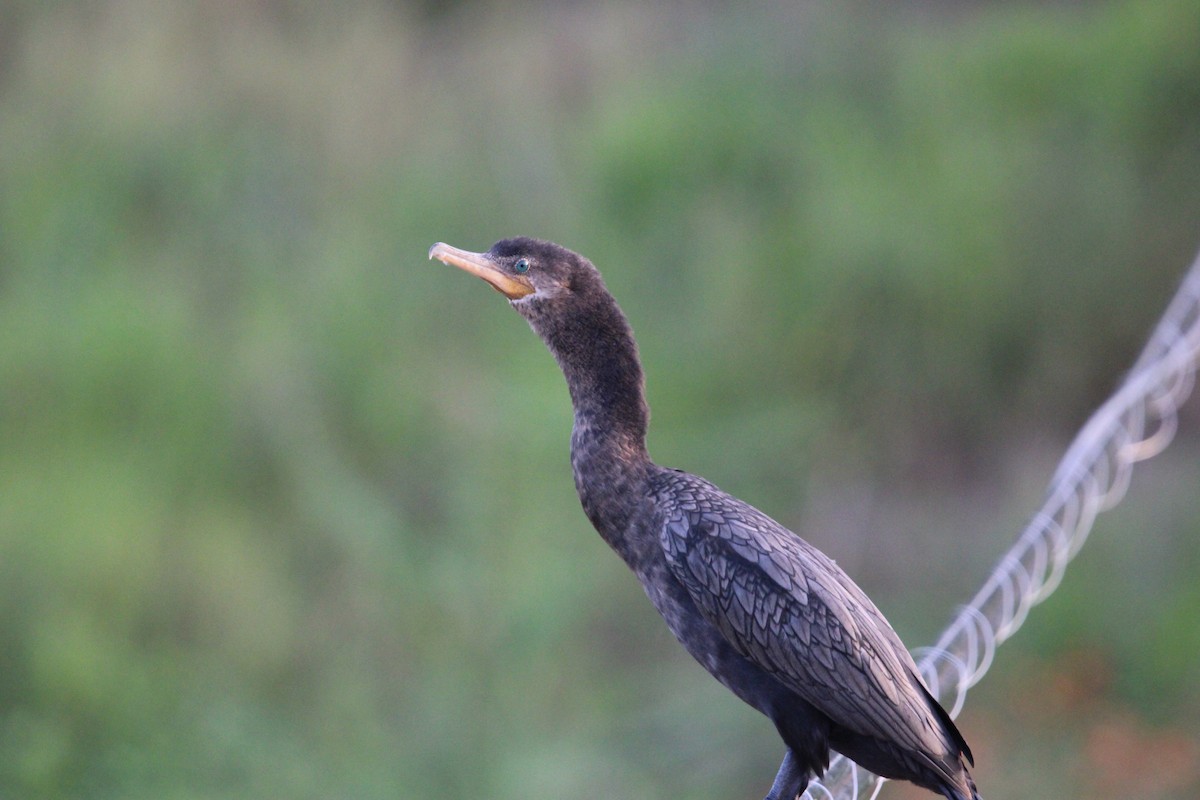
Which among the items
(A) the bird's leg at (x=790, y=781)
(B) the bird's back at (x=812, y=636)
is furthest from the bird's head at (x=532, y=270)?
(A) the bird's leg at (x=790, y=781)

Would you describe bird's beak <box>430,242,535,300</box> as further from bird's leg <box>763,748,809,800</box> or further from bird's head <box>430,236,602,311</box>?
bird's leg <box>763,748,809,800</box>

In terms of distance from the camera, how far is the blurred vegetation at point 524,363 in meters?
5.84

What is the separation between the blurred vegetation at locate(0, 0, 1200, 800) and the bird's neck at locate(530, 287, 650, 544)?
3.19 m

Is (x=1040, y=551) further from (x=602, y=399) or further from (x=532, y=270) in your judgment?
(x=532, y=270)

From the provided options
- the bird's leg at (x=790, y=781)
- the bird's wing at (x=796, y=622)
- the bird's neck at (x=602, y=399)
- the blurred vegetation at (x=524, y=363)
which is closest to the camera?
the bird's wing at (x=796, y=622)

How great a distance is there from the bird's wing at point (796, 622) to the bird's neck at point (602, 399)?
0.50 feet

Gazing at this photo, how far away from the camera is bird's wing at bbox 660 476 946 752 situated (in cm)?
246

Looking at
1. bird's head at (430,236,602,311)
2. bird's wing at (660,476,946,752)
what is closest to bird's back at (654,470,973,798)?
bird's wing at (660,476,946,752)

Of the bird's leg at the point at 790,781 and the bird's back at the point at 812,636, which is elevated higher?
the bird's back at the point at 812,636

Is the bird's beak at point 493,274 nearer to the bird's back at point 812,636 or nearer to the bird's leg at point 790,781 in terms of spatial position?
the bird's back at point 812,636

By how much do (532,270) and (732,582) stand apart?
2.28ft

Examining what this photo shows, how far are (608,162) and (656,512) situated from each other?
530cm

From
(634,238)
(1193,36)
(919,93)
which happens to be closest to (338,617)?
(634,238)

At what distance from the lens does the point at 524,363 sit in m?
6.32
